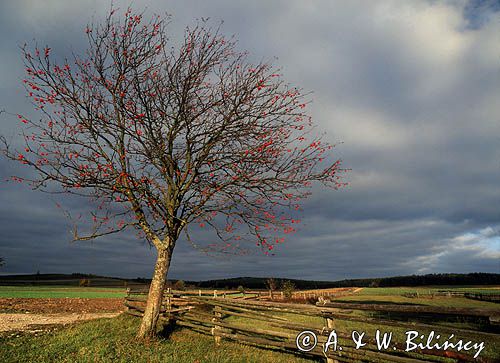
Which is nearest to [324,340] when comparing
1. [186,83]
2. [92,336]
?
[92,336]

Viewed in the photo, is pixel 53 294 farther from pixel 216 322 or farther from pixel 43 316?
pixel 216 322

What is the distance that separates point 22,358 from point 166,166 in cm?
614

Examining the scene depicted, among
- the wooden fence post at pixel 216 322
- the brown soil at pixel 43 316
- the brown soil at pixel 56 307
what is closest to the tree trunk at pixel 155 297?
the wooden fence post at pixel 216 322

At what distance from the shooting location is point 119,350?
8547 millimetres

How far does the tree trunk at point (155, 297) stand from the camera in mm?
9664

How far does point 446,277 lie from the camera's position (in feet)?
301

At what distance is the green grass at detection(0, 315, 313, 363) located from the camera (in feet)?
26.3

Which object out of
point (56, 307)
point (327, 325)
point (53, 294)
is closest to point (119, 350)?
point (327, 325)

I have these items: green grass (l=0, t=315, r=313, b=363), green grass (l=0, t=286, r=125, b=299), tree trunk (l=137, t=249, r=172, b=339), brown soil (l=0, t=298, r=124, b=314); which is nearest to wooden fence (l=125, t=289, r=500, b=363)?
green grass (l=0, t=315, r=313, b=363)

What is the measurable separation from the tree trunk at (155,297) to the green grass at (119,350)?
13.4 inches

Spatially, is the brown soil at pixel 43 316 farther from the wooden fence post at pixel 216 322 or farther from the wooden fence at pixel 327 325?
the wooden fence post at pixel 216 322

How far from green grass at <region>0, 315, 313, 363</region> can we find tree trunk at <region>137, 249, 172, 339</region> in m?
0.34

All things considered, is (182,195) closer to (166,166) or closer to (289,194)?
(166,166)

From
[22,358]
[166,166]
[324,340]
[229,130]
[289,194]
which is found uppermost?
[229,130]
